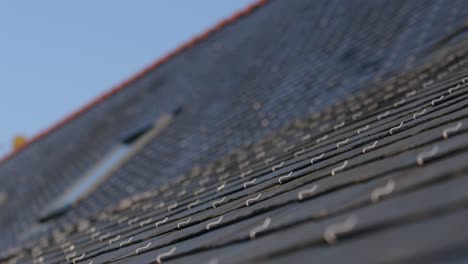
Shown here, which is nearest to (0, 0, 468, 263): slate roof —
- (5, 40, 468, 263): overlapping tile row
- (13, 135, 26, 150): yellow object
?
(5, 40, 468, 263): overlapping tile row

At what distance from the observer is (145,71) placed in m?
13.8

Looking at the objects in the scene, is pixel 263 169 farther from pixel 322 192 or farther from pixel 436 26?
pixel 436 26

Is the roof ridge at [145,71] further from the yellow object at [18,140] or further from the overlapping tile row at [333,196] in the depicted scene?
the overlapping tile row at [333,196]

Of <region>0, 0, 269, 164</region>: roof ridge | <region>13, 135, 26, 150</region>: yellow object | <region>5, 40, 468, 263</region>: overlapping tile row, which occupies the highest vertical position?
Answer: <region>13, 135, 26, 150</region>: yellow object

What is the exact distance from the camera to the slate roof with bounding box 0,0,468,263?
2.02 m

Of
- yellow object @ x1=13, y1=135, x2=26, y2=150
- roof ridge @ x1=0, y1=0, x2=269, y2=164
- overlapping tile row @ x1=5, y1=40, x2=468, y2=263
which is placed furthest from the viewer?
yellow object @ x1=13, y1=135, x2=26, y2=150

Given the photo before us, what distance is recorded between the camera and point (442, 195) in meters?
1.81

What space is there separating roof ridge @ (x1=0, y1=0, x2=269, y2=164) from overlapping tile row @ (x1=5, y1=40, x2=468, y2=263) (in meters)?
7.16

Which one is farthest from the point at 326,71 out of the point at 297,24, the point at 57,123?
the point at 57,123

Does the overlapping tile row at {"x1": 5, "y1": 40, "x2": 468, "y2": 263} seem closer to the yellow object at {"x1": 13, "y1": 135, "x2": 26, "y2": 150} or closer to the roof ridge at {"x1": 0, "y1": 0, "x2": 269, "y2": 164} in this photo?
the roof ridge at {"x1": 0, "y1": 0, "x2": 269, "y2": 164}

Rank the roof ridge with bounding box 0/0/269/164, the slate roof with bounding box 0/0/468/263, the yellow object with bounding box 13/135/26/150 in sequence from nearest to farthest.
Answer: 1. the slate roof with bounding box 0/0/468/263
2. the roof ridge with bounding box 0/0/269/164
3. the yellow object with bounding box 13/135/26/150

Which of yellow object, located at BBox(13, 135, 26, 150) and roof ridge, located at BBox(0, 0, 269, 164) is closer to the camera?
roof ridge, located at BBox(0, 0, 269, 164)

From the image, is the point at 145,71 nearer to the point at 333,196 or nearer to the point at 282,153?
the point at 282,153

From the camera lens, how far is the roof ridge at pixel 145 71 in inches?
503
